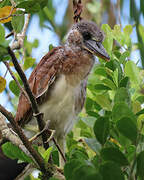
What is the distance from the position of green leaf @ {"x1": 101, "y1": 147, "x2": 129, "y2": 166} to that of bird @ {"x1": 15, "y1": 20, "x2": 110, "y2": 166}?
766 mm

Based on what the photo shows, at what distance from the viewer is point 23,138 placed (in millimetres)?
1036

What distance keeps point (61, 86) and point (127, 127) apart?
79 centimetres

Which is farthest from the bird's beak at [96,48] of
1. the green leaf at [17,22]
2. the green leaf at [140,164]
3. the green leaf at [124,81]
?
the green leaf at [140,164]

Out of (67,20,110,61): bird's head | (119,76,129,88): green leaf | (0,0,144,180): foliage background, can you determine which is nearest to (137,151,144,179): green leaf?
(0,0,144,180): foliage background

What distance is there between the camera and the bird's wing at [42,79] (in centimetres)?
166

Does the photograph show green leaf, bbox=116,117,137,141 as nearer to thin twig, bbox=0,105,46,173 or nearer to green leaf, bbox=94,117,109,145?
green leaf, bbox=94,117,109,145

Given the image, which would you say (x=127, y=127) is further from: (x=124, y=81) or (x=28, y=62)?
(x=28, y=62)

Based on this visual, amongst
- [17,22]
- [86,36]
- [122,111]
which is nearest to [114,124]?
[122,111]

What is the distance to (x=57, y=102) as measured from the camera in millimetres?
1686

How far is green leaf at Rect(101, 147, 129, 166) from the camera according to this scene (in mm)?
870

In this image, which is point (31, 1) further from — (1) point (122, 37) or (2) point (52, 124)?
(2) point (52, 124)

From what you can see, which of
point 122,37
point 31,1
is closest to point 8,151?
point 31,1

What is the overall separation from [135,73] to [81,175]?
0.63 metres

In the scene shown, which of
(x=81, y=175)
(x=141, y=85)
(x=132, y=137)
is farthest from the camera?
(x=141, y=85)
